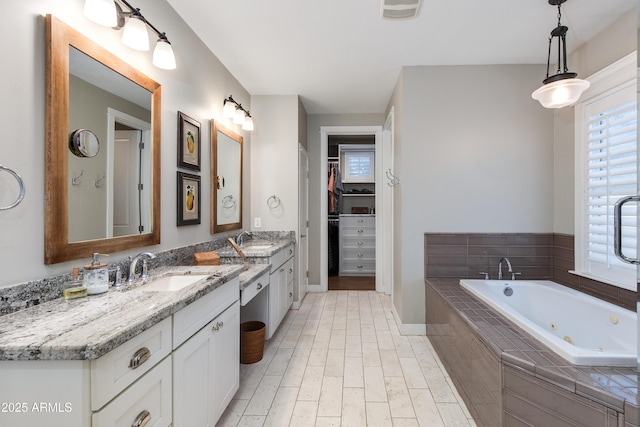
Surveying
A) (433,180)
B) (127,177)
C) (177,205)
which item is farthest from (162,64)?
(433,180)

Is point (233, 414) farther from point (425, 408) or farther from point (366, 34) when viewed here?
point (366, 34)

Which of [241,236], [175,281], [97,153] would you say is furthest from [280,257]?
[97,153]

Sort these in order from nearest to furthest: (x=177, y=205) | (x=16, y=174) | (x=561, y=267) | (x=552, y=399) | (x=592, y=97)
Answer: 1. (x=16, y=174)
2. (x=552, y=399)
3. (x=177, y=205)
4. (x=592, y=97)
5. (x=561, y=267)

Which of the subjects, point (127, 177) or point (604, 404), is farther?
point (127, 177)

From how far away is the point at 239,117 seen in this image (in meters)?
2.94

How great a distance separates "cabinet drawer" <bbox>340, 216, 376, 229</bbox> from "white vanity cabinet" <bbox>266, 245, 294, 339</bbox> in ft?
6.14

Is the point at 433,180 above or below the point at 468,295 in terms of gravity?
above

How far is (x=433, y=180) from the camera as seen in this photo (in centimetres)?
283

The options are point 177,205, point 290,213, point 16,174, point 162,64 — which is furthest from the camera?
point 290,213

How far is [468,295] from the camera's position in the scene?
2.31m

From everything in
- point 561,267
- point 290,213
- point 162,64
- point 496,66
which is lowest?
point 561,267

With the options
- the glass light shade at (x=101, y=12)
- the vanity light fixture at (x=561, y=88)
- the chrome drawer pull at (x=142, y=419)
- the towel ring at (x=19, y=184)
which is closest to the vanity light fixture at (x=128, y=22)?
the glass light shade at (x=101, y=12)

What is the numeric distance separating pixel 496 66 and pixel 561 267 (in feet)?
6.41

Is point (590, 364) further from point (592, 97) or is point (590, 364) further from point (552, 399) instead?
point (592, 97)
